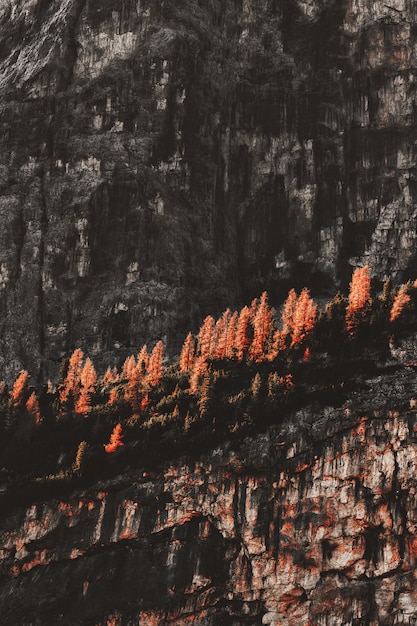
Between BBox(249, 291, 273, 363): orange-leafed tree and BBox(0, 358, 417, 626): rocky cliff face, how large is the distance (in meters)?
23.2

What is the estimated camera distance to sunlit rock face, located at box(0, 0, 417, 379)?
163m

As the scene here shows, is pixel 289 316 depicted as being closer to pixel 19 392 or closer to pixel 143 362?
pixel 143 362

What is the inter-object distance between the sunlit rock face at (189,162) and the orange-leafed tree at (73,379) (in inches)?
320

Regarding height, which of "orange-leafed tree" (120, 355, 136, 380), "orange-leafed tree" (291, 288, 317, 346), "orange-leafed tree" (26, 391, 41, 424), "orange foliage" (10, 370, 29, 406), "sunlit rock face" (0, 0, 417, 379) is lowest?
"orange-leafed tree" (26, 391, 41, 424)

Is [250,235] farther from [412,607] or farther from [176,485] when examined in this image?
[412,607]

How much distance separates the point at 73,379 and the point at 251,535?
55366mm

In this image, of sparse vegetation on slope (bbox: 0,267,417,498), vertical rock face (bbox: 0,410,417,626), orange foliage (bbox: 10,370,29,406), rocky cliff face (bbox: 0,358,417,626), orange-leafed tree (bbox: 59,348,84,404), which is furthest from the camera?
orange-leafed tree (bbox: 59,348,84,404)

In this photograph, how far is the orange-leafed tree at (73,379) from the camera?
126094mm

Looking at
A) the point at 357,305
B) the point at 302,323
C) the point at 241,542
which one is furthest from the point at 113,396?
the point at 241,542

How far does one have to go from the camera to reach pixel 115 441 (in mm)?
103688

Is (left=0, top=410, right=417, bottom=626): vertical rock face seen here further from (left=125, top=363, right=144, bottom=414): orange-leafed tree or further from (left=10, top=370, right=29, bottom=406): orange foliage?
(left=10, top=370, right=29, bottom=406): orange foliage

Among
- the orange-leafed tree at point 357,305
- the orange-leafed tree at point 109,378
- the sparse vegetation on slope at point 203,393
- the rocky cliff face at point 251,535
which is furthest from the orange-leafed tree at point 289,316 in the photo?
the rocky cliff face at point 251,535

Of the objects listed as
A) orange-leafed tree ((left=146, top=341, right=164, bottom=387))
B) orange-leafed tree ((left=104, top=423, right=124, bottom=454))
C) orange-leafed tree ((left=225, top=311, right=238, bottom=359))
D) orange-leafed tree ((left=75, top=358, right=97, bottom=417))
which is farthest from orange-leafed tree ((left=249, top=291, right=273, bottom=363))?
orange-leafed tree ((left=75, top=358, right=97, bottom=417))

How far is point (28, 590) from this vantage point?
9256 cm
